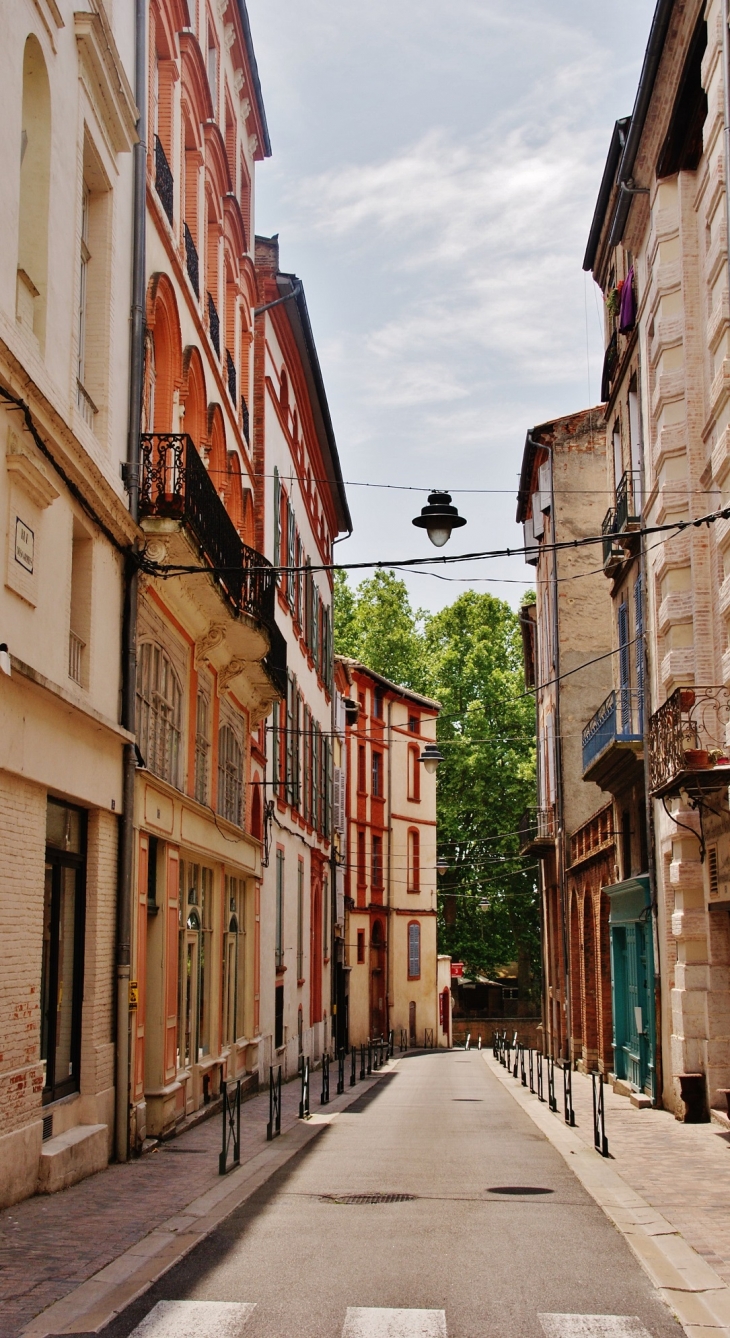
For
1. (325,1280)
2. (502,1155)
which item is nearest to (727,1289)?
(325,1280)

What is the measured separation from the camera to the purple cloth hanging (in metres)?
22.6

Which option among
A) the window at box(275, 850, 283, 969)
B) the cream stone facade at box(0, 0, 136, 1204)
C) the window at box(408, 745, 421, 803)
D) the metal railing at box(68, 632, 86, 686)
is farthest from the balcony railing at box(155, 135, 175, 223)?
the window at box(408, 745, 421, 803)

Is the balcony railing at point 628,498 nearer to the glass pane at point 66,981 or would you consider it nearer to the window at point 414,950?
the glass pane at point 66,981

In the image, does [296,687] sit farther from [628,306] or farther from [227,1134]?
[227,1134]

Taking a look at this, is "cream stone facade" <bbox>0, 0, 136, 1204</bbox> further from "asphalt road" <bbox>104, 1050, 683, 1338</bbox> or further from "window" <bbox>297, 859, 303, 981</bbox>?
"window" <bbox>297, 859, 303, 981</bbox>

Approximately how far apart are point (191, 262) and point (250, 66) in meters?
7.67

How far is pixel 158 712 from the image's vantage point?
669 inches

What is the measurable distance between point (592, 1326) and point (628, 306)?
58.9ft

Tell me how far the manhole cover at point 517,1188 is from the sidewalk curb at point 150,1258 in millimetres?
1978

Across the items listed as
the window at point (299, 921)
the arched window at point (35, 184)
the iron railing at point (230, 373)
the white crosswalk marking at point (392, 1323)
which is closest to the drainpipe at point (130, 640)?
the arched window at point (35, 184)

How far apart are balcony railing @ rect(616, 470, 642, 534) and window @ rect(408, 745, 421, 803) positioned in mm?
37897

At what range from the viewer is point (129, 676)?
583 inches

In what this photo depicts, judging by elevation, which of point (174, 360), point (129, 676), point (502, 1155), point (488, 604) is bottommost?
point (502, 1155)

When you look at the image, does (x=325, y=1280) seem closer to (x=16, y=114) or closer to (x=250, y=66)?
(x=16, y=114)
